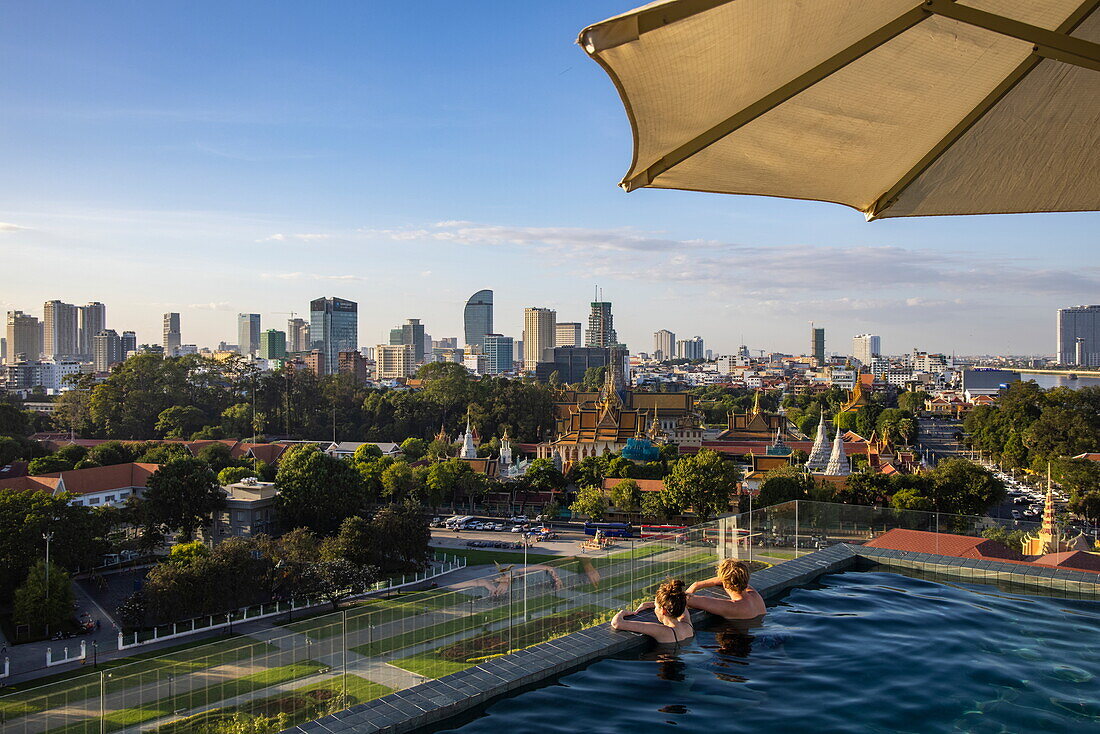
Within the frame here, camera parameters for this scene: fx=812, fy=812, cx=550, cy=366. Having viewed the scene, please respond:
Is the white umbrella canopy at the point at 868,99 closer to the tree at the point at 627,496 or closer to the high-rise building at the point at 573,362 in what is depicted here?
the tree at the point at 627,496

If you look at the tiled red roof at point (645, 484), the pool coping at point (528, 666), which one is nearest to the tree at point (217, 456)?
the tiled red roof at point (645, 484)

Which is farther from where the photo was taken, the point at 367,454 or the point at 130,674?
the point at 367,454

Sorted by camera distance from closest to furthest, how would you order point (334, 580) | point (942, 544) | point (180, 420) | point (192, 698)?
point (192, 698) → point (942, 544) → point (334, 580) → point (180, 420)

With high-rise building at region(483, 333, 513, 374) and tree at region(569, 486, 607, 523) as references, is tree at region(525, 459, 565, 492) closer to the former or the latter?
tree at region(569, 486, 607, 523)

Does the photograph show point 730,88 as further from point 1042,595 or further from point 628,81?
point 1042,595

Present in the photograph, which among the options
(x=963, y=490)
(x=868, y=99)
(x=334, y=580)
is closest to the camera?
(x=868, y=99)

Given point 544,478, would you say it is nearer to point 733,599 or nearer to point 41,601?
point 41,601

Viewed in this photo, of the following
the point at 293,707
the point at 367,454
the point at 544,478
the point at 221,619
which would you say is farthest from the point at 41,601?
the point at 367,454

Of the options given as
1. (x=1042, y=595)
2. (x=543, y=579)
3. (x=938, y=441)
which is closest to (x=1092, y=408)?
(x=938, y=441)
